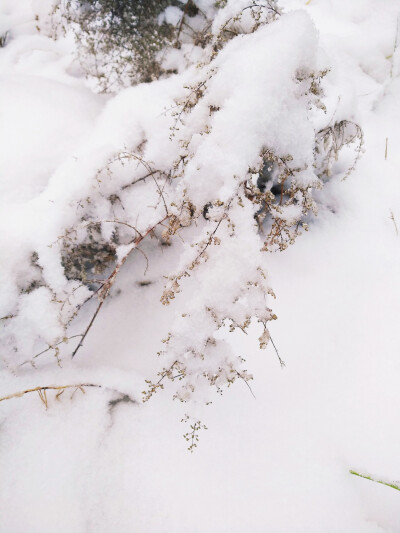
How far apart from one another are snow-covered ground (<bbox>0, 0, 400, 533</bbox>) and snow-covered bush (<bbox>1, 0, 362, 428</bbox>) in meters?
0.05

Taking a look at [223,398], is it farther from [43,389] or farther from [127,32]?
[127,32]

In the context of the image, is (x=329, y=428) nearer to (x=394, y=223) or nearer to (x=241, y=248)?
(x=241, y=248)

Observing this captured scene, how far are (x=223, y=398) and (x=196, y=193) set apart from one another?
999 millimetres

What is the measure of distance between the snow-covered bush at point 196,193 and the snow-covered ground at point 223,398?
54 mm

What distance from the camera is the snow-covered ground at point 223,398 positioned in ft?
4.44

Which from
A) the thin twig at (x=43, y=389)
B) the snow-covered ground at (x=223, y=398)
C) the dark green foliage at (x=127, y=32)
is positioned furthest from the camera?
the dark green foliage at (x=127, y=32)

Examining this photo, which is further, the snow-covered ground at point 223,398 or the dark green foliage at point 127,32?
the dark green foliage at point 127,32

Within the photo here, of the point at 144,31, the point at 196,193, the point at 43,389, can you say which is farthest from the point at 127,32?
the point at 43,389

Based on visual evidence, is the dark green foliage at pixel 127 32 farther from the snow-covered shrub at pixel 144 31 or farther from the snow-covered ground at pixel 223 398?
the snow-covered ground at pixel 223 398

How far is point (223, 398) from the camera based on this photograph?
1.57 m

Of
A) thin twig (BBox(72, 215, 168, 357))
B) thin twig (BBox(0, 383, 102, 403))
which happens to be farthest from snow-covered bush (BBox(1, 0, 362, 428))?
thin twig (BBox(0, 383, 102, 403))

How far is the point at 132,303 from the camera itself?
1.81 meters

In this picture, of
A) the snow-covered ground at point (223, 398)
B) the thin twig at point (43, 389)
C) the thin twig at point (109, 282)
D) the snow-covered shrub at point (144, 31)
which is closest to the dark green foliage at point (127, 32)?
the snow-covered shrub at point (144, 31)

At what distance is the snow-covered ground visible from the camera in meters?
1.35
